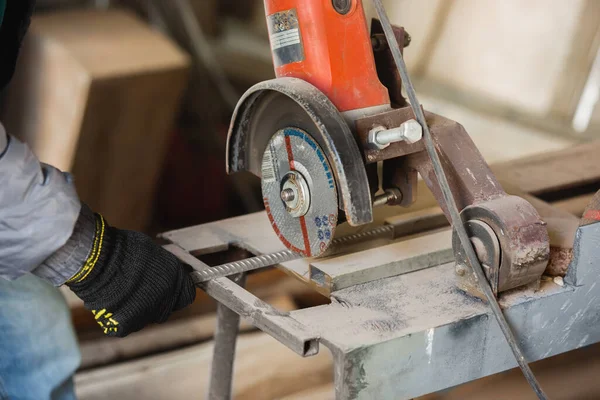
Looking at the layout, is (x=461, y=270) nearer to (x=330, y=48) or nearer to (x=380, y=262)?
(x=380, y=262)

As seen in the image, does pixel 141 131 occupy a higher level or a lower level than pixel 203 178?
higher

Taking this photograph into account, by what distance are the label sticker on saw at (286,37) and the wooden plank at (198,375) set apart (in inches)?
41.8

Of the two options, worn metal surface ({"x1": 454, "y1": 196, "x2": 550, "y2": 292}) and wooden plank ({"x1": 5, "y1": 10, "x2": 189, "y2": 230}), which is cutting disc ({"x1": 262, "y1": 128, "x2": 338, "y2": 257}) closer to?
worn metal surface ({"x1": 454, "y1": 196, "x2": 550, "y2": 292})

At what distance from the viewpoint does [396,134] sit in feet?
3.79

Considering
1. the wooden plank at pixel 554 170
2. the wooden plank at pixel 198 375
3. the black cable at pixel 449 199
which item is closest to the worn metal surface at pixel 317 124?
the black cable at pixel 449 199

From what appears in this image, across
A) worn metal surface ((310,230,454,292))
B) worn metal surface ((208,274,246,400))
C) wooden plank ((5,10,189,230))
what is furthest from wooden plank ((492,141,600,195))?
wooden plank ((5,10,189,230))

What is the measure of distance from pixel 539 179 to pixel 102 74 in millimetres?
1313

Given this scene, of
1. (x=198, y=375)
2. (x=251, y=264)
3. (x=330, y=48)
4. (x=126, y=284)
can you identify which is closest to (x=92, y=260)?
(x=126, y=284)

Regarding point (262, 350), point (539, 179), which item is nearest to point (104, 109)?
point (262, 350)

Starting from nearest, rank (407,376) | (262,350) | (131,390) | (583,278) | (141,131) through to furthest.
Result: 1. (407,376)
2. (583,278)
3. (131,390)
4. (262,350)
5. (141,131)

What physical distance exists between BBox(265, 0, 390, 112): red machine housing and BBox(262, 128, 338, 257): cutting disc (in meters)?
0.09

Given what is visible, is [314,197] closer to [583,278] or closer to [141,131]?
[583,278]

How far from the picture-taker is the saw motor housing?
3.88ft

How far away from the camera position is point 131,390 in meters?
2.06
